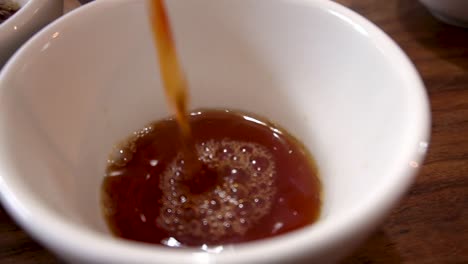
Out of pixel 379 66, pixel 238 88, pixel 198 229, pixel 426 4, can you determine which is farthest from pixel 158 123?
pixel 426 4

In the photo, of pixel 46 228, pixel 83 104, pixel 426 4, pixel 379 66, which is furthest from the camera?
pixel 426 4

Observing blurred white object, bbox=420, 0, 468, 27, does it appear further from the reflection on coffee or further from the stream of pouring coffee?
the reflection on coffee

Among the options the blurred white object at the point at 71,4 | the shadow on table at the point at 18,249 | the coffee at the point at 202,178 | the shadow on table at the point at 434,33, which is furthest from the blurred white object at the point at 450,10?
the shadow on table at the point at 18,249

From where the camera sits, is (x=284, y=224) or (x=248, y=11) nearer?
(x=284, y=224)

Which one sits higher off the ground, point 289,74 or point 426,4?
point 289,74

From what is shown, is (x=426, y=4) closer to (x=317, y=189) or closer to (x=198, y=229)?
(x=317, y=189)

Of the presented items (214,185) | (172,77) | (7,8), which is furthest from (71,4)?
(214,185)

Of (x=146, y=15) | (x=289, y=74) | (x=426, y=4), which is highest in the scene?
(x=146, y=15)
